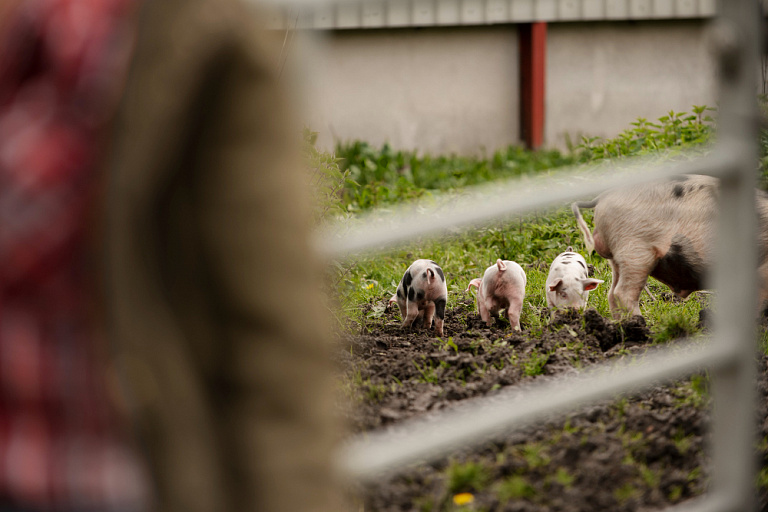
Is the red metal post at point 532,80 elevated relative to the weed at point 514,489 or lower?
elevated

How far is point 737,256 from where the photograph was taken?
1.31 m

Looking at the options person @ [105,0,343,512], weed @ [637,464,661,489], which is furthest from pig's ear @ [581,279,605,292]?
person @ [105,0,343,512]

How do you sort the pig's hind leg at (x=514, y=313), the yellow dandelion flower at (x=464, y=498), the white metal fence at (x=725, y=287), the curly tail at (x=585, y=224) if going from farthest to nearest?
the pig's hind leg at (x=514, y=313) → the curly tail at (x=585, y=224) → the yellow dandelion flower at (x=464, y=498) → the white metal fence at (x=725, y=287)

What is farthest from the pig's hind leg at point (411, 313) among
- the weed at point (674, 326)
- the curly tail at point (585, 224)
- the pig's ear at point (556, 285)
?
the weed at point (674, 326)

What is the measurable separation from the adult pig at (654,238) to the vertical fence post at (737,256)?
40cm

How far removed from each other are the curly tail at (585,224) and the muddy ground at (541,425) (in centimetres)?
19

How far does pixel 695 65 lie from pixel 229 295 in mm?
1922

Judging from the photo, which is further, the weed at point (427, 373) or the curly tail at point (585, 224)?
the weed at point (427, 373)

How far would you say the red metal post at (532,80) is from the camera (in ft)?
14.8

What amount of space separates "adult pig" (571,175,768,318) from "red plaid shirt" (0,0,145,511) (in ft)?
4.30

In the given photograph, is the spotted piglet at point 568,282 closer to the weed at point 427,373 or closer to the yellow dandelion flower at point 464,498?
the weed at point 427,373

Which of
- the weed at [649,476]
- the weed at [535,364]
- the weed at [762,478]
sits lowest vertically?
the weed at [762,478]

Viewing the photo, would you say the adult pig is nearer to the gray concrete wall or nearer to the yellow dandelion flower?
the gray concrete wall

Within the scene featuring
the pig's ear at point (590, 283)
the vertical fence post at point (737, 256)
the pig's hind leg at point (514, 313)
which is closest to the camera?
the vertical fence post at point (737, 256)
